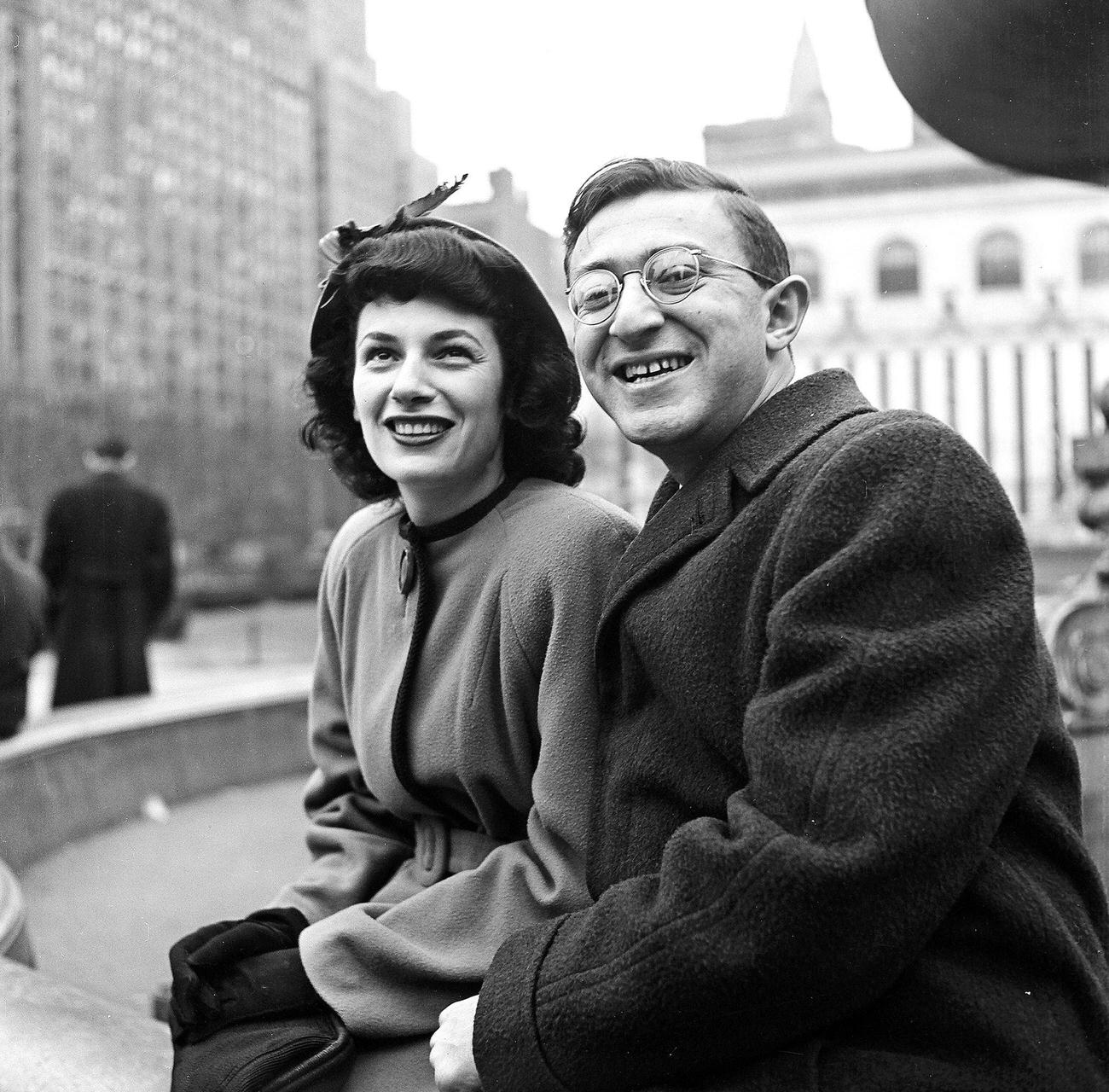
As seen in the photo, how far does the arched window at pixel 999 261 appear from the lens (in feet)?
21.2

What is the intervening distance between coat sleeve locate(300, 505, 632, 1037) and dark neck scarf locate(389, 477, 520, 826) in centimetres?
17

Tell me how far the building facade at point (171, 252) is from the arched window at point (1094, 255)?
20.2 ft

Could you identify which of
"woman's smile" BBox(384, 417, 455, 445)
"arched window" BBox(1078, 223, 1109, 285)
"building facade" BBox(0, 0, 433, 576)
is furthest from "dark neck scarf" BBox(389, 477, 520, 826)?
"building facade" BBox(0, 0, 433, 576)

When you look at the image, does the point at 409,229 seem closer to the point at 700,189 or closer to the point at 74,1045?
the point at 700,189

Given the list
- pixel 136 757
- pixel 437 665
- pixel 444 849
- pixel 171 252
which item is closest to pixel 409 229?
pixel 437 665

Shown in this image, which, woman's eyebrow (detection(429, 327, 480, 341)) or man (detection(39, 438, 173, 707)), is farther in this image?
man (detection(39, 438, 173, 707))

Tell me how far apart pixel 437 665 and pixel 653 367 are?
57 cm

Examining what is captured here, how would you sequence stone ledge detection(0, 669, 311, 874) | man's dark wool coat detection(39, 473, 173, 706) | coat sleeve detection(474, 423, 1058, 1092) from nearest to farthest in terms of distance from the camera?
coat sleeve detection(474, 423, 1058, 1092), stone ledge detection(0, 669, 311, 874), man's dark wool coat detection(39, 473, 173, 706)

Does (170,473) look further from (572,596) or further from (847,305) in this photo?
(572,596)

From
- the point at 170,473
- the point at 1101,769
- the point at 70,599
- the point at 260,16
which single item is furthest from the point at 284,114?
the point at 1101,769

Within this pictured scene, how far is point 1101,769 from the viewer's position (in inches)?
136

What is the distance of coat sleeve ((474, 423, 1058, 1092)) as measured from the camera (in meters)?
1.20

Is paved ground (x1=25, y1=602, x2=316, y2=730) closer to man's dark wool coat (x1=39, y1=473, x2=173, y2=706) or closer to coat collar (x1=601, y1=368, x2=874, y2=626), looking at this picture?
man's dark wool coat (x1=39, y1=473, x2=173, y2=706)

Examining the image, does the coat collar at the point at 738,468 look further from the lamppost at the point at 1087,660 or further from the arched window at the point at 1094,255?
the arched window at the point at 1094,255
